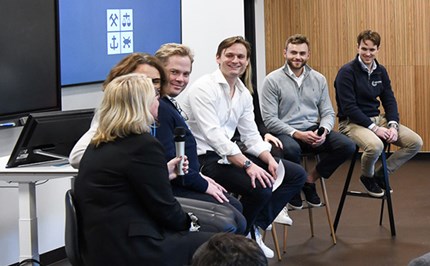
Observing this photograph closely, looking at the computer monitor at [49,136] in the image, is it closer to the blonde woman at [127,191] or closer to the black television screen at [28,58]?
the black television screen at [28,58]

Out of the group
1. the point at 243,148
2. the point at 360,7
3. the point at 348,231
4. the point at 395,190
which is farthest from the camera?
the point at 360,7

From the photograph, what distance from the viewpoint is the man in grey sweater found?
548cm

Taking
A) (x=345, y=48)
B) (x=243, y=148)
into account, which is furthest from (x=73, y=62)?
(x=345, y=48)

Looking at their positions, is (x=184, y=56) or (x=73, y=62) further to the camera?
(x=73, y=62)

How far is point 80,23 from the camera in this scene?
5254mm

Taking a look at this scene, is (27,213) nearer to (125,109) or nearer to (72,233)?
(72,233)

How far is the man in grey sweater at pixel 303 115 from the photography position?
18.0 ft

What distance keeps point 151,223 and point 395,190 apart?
14.8ft

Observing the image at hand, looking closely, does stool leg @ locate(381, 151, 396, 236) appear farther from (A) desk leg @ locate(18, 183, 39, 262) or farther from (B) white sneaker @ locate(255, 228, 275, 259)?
(A) desk leg @ locate(18, 183, 39, 262)

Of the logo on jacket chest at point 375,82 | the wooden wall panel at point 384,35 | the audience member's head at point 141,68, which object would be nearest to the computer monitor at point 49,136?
the audience member's head at point 141,68

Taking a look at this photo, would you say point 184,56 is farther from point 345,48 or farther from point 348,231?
point 345,48

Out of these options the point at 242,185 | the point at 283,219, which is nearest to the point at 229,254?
the point at 242,185

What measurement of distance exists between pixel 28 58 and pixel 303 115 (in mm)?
1969

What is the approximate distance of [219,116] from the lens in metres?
4.66
